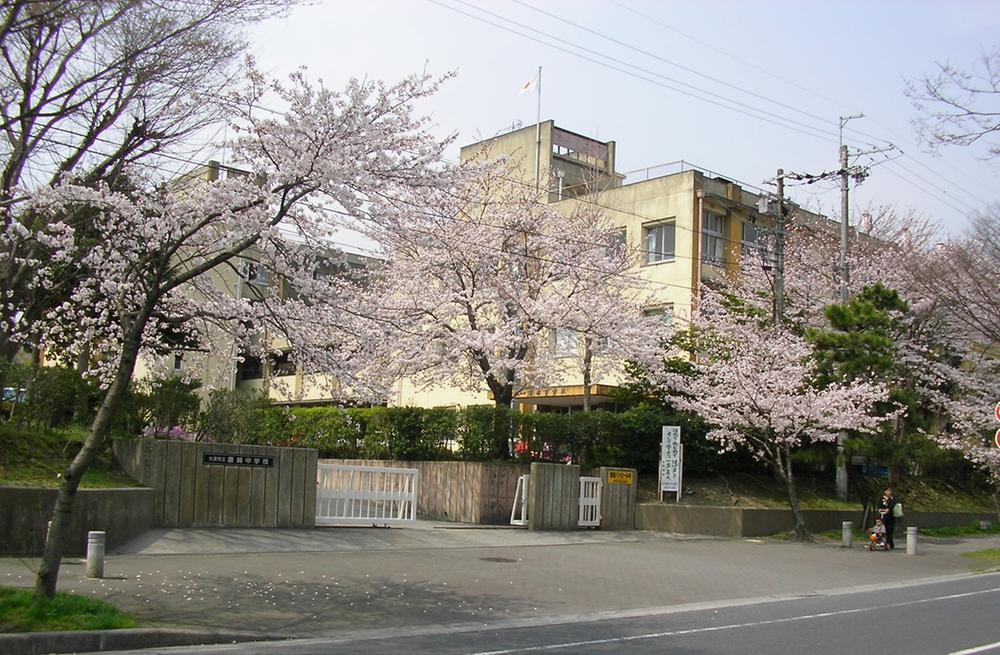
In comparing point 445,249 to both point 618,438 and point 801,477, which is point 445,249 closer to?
point 618,438

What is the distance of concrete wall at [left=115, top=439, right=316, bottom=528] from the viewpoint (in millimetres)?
16094

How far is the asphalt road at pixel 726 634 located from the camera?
916 cm

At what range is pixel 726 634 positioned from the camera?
10414 mm

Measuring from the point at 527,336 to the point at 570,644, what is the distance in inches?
613

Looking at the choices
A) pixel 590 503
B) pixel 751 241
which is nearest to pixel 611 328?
pixel 590 503

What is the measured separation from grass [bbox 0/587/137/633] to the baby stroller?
753 inches

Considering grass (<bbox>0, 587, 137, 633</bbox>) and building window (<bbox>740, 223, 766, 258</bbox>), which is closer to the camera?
grass (<bbox>0, 587, 137, 633</bbox>)

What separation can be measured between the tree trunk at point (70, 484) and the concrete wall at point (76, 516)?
320cm

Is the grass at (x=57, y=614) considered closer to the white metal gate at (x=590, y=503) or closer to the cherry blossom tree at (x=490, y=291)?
the cherry blossom tree at (x=490, y=291)

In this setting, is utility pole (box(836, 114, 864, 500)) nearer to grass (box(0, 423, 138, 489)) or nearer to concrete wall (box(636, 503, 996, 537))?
concrete wall (box(636, 503, 996, 537))

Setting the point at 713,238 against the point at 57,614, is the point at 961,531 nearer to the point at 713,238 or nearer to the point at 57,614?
the point at 713,238

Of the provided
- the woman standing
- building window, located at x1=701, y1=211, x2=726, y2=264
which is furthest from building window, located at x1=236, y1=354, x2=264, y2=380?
Result: the woman standing

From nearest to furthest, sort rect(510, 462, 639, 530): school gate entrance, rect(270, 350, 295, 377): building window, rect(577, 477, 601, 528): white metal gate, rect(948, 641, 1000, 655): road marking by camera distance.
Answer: rect(948, 641, 1000, 655): road marking < rect(270, 350, 295, 377): building window < rect(510, 462, 639, 530): school gate entrance < rect(577, 477, 601, 528): white metal gate

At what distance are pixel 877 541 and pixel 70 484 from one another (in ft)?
65.1
